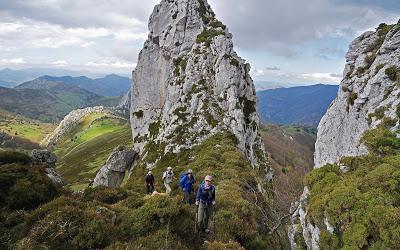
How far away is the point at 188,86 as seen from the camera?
58.7m

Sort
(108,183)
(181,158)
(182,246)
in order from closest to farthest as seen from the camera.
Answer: (182,246) < (181,158) < (108,183)

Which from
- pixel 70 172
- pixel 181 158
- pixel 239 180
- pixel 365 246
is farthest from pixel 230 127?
pixel 70 172

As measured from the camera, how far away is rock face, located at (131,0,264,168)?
52.1 m

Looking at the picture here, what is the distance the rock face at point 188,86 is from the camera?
5209 cm

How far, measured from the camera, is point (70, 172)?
502 feet

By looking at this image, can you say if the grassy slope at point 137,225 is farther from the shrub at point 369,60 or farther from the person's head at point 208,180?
the shrub at point 369,60

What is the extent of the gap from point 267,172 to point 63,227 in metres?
41.8

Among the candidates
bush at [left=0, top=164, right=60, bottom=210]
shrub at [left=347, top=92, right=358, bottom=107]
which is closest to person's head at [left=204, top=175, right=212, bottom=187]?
bush at [left=0, top=164, right=60, bottom=210]

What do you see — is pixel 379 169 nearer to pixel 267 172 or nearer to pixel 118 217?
pixel 118 217

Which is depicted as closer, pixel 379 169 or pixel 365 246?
pixel 365 246

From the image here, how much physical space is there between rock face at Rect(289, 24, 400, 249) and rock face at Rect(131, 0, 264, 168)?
519 inches

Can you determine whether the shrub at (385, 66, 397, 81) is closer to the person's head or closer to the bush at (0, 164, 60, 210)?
the person's head

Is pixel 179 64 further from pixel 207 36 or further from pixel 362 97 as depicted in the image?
pixel 362 97

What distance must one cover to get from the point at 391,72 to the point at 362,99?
11.8 ft
